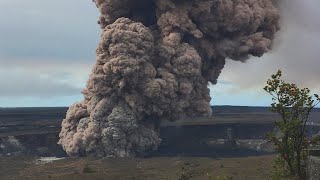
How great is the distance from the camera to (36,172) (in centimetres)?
5416

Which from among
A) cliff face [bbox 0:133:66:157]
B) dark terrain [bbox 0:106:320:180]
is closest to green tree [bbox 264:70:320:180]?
dark terrain [bbox 0:106:320:180]

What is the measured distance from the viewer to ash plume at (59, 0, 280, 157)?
215 ft

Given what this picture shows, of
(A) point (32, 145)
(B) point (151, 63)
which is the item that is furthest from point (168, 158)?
(A) point (32, 145)

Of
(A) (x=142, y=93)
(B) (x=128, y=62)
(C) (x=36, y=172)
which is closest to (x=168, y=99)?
(A) (x=142, y=93)

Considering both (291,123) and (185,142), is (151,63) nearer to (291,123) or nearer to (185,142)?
(185,142)

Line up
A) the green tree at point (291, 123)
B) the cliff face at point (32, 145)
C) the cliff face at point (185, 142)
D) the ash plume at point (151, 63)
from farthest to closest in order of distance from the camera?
the cliff face at point (32, 145)
the cliff face at point (185, 142)
the ash plume at point (151, 63)
the green tree at point (291, 123)

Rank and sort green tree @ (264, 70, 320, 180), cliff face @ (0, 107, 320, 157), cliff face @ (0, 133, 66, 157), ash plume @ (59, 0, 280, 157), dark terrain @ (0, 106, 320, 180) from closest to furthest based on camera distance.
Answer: green tree @ (264, 70, 320, 180)
dark terrain @ (0, 106, 320, 180)
ash plume @ (59, 0, 280, 157)
cliff face @ (0, 107, 320, 157)
cliff face @ (0, 133, 66, 157)

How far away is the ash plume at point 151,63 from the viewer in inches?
2579

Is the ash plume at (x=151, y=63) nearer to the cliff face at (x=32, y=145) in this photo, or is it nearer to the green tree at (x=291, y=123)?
the cliff face at (x=32, y=145)

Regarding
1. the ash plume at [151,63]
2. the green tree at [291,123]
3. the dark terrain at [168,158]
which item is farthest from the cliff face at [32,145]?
the green tree at [291,123]

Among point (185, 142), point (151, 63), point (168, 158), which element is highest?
point (151, 63)

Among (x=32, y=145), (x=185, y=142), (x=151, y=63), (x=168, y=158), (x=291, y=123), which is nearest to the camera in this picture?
(x=291, y=123)

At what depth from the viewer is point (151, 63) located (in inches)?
2682

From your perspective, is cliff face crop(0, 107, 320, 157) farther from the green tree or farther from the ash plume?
the green tree
